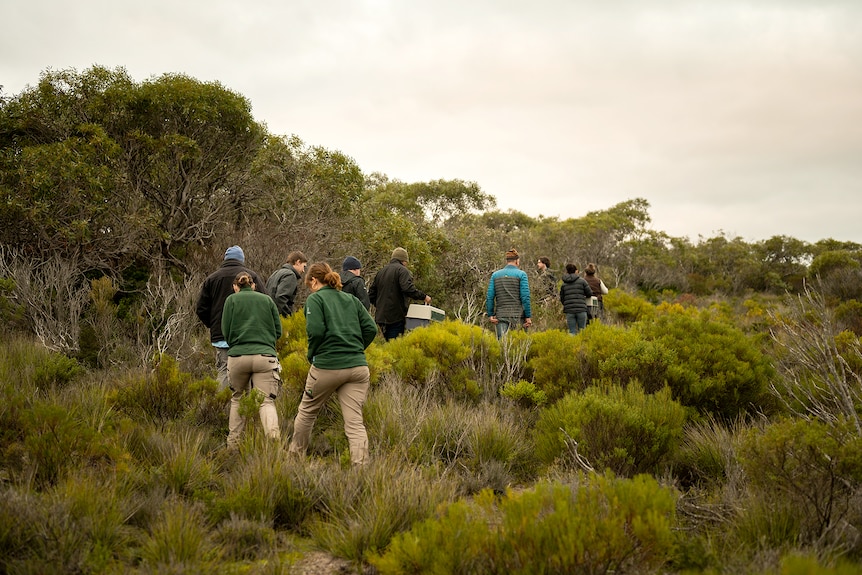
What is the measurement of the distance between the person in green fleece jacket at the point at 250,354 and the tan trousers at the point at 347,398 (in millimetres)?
465

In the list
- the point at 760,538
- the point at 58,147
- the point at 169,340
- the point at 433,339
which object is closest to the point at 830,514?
the point at 760,538

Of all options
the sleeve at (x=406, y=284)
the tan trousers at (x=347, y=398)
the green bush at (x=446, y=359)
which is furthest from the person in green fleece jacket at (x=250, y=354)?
the sleeve at (x=406, y=284)

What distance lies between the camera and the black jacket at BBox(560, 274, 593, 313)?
1148 cm

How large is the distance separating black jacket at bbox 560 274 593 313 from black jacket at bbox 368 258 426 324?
3.76 meters

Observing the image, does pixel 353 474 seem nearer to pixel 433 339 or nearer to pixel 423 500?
pixel 423 500

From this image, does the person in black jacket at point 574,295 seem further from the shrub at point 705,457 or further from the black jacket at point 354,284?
the shrub at point 705,457

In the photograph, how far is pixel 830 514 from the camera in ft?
11.1

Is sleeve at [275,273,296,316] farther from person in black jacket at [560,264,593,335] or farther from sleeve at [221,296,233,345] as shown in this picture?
person in black jacket at [560,264,593,335]

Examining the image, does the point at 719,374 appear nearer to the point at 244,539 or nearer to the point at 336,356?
the point at 336,356

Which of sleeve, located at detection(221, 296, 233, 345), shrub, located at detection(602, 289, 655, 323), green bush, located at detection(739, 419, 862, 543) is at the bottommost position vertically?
green bush, located at detection(739, 419, 862, 543)

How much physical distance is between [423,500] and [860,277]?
83.6 ft

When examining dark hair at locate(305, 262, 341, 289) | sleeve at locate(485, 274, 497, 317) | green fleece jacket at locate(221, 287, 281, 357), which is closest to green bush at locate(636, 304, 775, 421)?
sleeve at locate(485, 274, 497, 317)

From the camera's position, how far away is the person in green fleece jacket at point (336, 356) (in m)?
4.91

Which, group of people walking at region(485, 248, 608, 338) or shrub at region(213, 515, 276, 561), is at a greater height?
group of people walking at region(485, 248, 608, 338)
